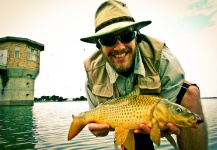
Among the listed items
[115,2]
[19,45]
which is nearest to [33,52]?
[19,45]

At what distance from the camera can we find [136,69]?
3.49 metres

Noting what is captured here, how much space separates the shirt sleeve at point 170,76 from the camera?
3.43 meters

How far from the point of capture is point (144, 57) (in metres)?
3.66

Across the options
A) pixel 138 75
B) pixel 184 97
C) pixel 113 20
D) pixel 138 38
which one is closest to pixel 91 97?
pixel 138 75

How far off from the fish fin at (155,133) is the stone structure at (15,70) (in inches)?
1072

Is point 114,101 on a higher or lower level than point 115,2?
lower

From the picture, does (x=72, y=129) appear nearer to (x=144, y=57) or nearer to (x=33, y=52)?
(x=144, y=57)

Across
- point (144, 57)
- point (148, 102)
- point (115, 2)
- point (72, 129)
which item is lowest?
point (72, 129)

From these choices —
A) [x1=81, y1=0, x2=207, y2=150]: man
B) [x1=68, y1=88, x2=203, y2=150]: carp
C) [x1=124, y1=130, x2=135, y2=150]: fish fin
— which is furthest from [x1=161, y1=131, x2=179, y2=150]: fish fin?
[x1=124, y1=130, x2=135, y2=150]: fish fin

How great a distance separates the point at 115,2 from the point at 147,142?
2.26m

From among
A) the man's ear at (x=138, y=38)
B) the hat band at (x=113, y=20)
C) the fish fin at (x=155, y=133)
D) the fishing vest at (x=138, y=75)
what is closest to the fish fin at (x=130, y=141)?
the fish fin at (x=155, y=133)

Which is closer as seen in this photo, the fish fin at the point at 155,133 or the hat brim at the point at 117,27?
the fish fin at the point at 155,133

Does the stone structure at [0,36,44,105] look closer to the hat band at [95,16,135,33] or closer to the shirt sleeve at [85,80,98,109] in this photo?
the shirt sleeve at [85,80,98,109]

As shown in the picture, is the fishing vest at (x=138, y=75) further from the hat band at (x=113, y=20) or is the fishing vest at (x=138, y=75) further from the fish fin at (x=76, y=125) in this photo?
the fish fin at (x=76, y=125)
